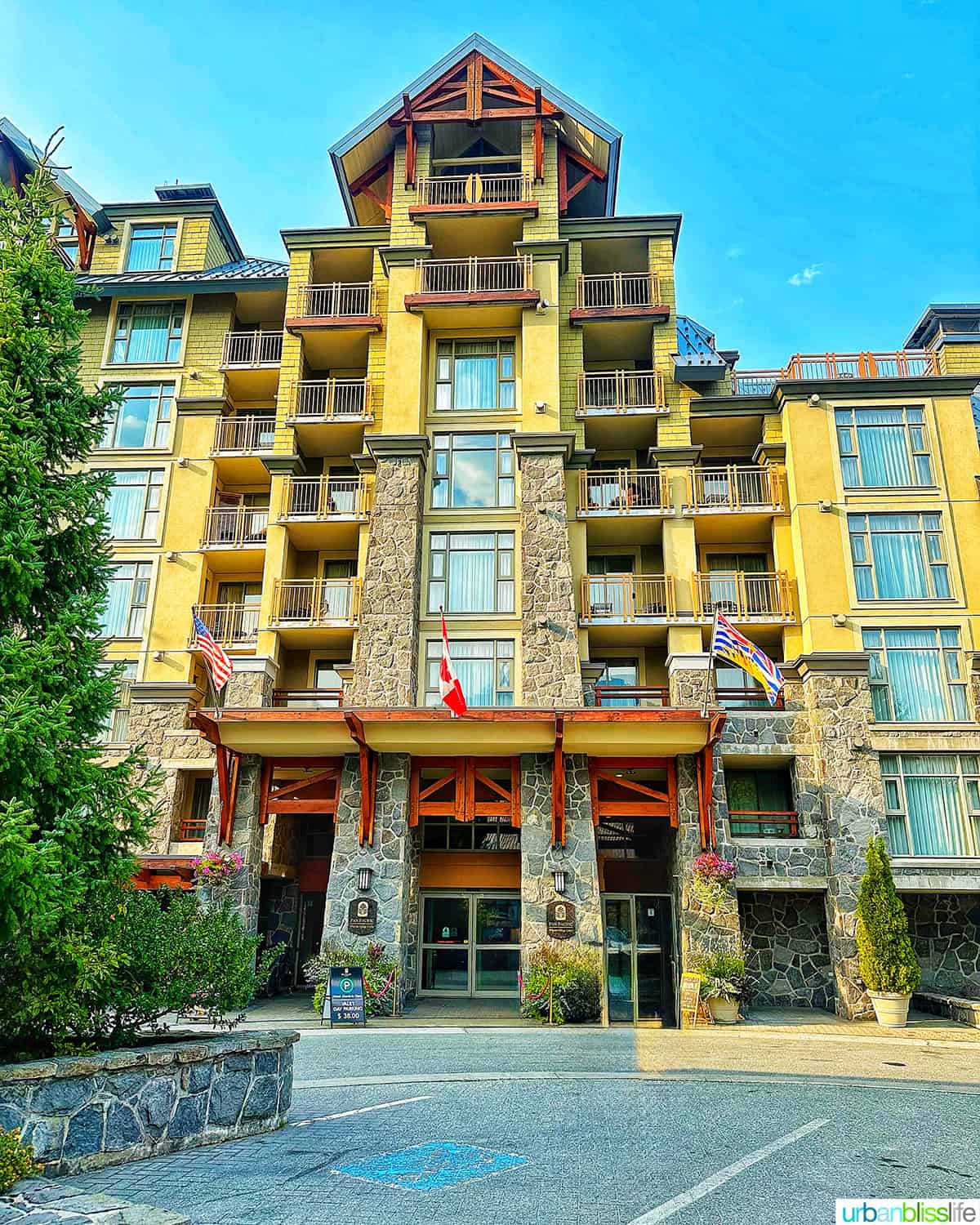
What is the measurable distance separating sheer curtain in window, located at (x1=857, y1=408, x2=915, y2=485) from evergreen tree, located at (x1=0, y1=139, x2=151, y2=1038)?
19.5 metres

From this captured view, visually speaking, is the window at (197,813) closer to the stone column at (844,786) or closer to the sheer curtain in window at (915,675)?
the stone column at (844,786)

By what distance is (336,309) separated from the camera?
26.4m

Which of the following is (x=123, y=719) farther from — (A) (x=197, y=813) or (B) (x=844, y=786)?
(B) (x=844, y=786)

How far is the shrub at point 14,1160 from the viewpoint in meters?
6.22

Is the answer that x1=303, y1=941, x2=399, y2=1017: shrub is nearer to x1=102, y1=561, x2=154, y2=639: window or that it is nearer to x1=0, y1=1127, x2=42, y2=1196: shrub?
x1=102, y1=561, x2=154, y2=639: window

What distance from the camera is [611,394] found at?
2611 cm

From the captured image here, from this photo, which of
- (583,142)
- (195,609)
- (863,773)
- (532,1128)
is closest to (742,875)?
(863,773)

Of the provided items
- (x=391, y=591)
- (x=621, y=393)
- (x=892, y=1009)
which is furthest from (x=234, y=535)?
(x=892, y=1009)

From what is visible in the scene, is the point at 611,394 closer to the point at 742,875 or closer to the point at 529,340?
the point at 529,340

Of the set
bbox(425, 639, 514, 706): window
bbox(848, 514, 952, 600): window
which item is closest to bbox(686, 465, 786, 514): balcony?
bbox(848, 514, 952, 600): window

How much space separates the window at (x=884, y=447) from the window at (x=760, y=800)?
7.69m

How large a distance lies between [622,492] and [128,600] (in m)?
13.6

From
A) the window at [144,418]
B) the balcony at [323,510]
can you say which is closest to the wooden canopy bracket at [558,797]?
the balcony at [323,510]

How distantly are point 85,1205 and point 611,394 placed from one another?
2341cm
